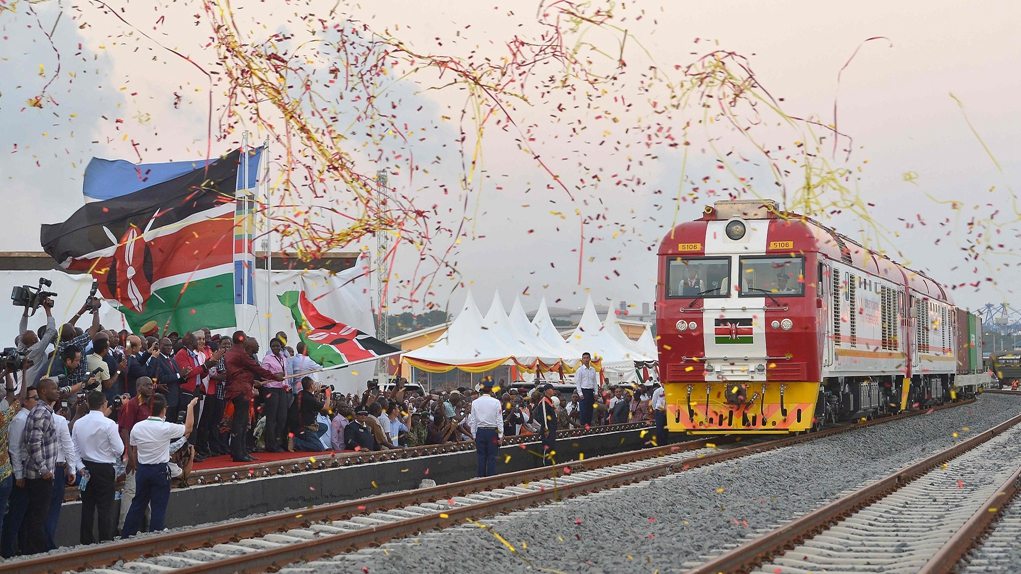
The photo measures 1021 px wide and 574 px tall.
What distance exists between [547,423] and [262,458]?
5102 millimetres

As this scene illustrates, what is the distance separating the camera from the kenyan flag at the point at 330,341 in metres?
17.4

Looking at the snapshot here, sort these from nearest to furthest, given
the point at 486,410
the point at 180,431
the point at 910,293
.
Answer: the point at 180,431 → the point at 486,410 → the point at 910,293

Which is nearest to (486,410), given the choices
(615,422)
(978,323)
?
(615,422)

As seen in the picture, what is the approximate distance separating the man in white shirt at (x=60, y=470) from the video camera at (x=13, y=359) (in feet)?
3.31

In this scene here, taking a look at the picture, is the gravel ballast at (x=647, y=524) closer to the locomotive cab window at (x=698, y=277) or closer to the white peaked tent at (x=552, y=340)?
the locomotive cab window at (x=698, y=277)

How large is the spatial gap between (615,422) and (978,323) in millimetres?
22625

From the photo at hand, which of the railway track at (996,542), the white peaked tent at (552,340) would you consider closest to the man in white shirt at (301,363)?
the railway track at (996,542)

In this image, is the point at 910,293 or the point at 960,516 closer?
the point at 960,516

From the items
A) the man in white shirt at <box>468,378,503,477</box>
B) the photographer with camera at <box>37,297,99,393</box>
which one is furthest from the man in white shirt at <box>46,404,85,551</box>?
the man in white shirt at <box>468,378,503,477</box>

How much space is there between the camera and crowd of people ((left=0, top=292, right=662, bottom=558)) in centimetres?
1016

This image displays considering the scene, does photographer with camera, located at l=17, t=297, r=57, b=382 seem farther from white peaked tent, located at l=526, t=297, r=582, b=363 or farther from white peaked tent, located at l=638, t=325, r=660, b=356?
white peaked tent, located at l=638, t=325, r=660, b=356

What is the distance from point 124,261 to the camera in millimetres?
15914

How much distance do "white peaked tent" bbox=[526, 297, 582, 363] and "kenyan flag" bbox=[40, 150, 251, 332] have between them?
1713 centimetres

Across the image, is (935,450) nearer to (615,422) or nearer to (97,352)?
(615,422)
